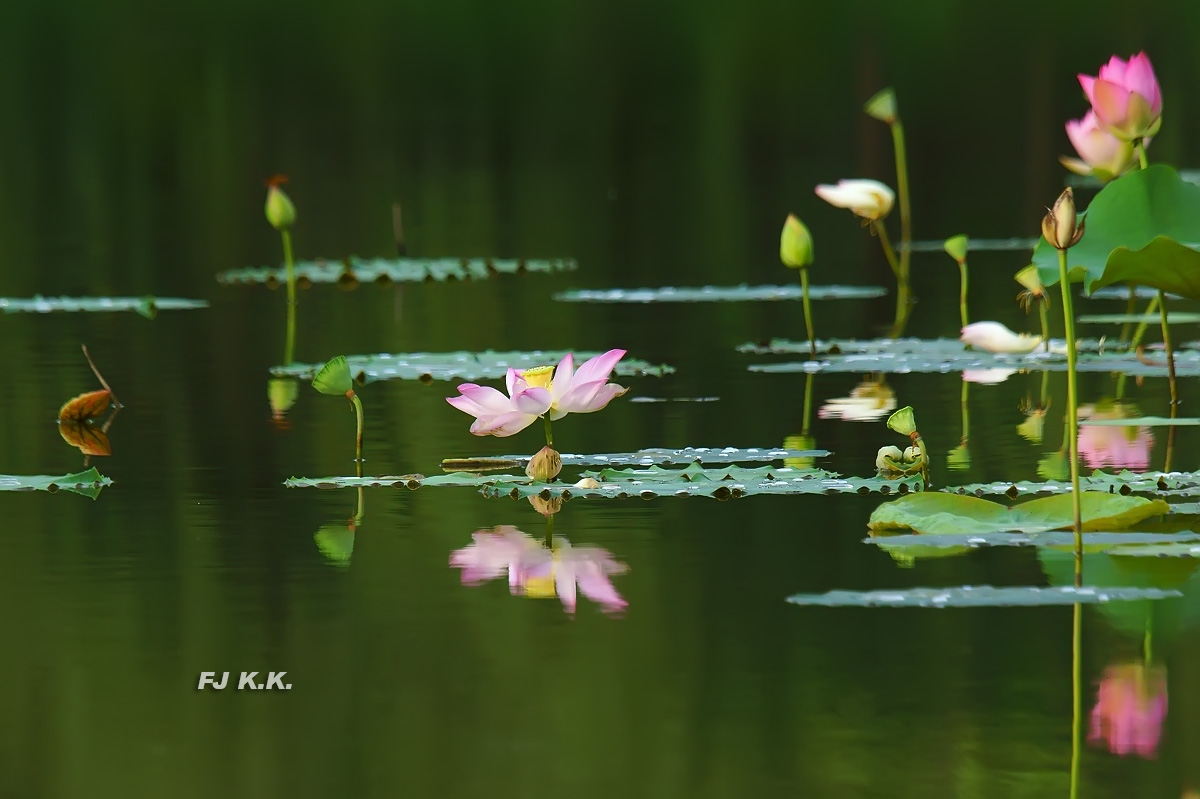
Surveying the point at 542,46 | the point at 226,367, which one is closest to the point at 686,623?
the point at 226,367

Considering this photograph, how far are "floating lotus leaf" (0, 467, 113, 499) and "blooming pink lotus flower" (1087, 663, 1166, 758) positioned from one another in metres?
2.33

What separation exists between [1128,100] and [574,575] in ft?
6.26

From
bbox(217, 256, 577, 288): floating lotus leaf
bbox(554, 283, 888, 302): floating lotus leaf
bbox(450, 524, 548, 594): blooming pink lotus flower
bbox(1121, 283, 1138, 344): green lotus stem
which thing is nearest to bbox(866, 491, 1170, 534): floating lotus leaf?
bbox(450, 524, 548, 594): blooming pink lotus flower

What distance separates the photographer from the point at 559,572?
4008 millimetres

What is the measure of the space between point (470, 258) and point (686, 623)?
7.51 metres

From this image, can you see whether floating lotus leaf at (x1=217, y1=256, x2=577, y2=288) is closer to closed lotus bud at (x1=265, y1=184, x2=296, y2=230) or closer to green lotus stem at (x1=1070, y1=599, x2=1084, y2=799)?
closed lotus bud at (x1=265, y1=184, x2=296, y2=230)

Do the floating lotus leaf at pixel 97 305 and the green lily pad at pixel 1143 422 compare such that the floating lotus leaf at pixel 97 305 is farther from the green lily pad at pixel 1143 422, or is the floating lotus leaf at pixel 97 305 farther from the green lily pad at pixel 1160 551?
the green lily pad at pixel 1160 551

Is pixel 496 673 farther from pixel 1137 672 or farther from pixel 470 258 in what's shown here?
pixel 470 258

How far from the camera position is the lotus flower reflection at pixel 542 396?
4629 millimetres

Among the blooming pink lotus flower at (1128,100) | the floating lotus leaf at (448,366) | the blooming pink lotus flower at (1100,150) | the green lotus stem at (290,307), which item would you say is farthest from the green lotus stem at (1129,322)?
the green lotus stem at (290,307)

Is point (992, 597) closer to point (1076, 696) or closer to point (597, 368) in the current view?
point (1076, 696)

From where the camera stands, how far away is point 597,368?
4676 mm

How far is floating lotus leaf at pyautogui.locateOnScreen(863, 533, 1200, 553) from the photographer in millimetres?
4027

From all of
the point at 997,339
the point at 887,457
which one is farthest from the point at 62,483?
the point at 997,339
